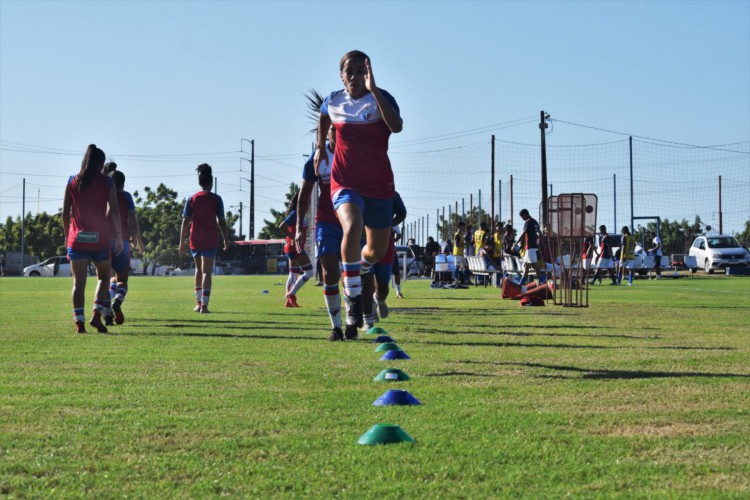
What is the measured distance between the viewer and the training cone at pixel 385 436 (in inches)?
151

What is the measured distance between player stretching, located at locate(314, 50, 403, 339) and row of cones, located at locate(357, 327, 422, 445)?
41.0 inches

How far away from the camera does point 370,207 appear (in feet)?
27.8

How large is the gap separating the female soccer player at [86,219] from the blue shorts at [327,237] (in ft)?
7.66

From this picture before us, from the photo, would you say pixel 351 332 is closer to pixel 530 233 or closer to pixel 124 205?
pixel 124 205

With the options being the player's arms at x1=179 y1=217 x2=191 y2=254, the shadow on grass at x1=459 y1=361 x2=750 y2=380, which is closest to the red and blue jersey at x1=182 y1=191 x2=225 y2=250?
the player's arms at x1=179 y1=217 x2=191 y2=254

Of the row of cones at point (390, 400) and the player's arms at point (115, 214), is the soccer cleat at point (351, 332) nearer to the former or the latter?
the row of cones at point (390, 400)

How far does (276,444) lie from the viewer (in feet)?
12.9

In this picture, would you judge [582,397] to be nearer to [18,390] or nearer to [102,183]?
[18,390]

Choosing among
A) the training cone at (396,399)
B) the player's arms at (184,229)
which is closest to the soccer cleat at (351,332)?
the training cone at (396,399)

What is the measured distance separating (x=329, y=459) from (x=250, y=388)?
2.03m

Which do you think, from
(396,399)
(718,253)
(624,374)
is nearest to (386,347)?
(624,374)

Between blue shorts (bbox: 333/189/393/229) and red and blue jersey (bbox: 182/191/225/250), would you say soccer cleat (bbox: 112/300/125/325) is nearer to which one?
red and blue jersey (bbox: 182/191/225/250)

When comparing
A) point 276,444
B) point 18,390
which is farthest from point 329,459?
point 18,390

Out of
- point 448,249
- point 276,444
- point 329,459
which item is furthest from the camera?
point 448,249
